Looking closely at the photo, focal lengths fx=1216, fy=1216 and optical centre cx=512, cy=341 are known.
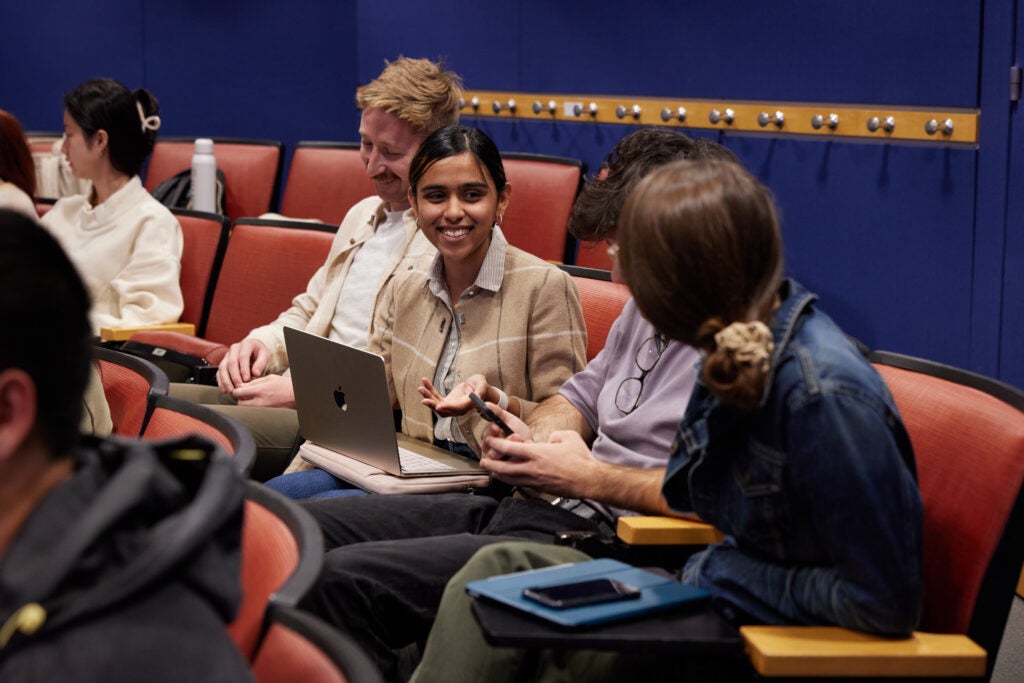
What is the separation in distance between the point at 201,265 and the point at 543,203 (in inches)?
45.3

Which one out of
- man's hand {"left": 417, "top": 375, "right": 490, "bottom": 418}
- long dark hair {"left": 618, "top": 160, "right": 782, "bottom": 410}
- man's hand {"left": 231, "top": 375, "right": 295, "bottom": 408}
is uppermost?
long dark hair {"left": 618, "top": 160, "right": 782, "bottom": 410}

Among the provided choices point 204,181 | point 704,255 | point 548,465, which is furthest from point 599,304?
point 204,181

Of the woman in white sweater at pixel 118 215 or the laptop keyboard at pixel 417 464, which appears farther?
the woman in white sweater at pixel 118 215

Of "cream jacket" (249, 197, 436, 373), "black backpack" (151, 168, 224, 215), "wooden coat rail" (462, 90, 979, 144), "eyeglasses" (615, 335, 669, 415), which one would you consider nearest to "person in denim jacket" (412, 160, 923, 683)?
"eyeglasses" (615, 335, 669, 415)

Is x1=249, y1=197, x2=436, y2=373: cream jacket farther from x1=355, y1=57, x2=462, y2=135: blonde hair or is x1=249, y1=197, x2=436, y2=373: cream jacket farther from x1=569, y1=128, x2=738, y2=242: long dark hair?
x1=569, y1=128, x2=738, y2=242: long dark hair

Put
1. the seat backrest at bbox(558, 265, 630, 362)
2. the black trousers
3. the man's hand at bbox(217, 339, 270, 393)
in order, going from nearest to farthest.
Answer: the black trousers < the seat backrest at bbox(558, 265, 630, 362) < the man's hand at bbox(217, 339, 270, 393)

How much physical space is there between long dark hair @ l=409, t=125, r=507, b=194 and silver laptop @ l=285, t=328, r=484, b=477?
0.46 m

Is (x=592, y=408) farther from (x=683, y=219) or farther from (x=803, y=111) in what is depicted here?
(x=803, y=111)

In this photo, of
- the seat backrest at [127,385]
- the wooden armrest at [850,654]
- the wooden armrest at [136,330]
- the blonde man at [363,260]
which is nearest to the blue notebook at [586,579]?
the wooden armrest at [850,654]

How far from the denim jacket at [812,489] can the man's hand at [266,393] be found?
5.69 feet

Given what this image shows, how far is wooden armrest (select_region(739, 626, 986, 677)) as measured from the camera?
1384 millimetres

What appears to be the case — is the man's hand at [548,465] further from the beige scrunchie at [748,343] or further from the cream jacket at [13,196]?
the cream jacket at [13,196]

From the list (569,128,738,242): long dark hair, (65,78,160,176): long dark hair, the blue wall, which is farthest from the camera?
(65,78,160,176): long dark hair

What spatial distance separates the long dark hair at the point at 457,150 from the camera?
8.57 feet
